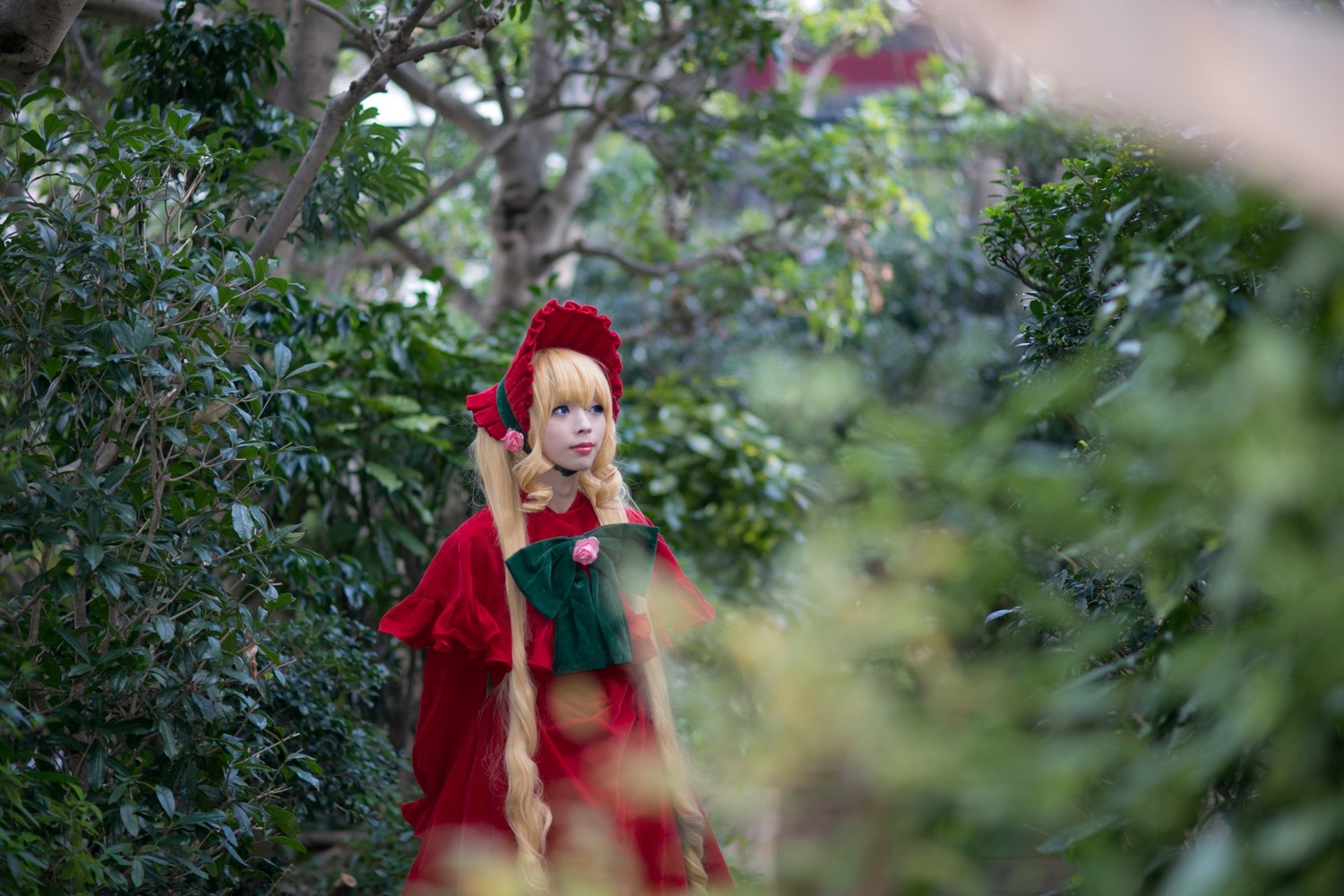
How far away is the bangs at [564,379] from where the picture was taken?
2.55 m

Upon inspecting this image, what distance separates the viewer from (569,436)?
100 inches

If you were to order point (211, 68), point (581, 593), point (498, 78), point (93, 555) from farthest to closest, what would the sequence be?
point (498, 78) < point (211, 68) < point (581, 593) < point (93, 555)

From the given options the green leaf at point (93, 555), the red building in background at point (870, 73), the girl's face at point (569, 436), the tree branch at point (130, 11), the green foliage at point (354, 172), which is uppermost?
the red building in background at point (870, 73)

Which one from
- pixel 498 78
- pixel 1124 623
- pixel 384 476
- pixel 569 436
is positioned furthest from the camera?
pixel 498 78

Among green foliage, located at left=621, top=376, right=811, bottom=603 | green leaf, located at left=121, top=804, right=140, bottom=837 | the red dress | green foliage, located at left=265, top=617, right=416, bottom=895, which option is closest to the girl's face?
the red dress

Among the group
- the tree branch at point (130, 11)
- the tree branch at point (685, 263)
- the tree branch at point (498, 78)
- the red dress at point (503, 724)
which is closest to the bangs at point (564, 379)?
the red dress at point (503, 724)

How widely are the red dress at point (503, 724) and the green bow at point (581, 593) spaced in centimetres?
4

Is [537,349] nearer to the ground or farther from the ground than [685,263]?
nearer to the ground

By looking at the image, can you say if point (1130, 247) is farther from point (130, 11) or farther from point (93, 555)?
point (130, 11)

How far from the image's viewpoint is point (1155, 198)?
123cm

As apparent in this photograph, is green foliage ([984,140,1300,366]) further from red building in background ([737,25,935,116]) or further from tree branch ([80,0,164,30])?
red building in background ([737,25,935,116])

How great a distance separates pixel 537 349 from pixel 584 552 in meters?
0.48

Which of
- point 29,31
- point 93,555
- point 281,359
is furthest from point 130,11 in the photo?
point 93,555

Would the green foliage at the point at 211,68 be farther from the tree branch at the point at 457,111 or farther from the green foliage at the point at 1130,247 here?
the tree branch at the point at 457,111
